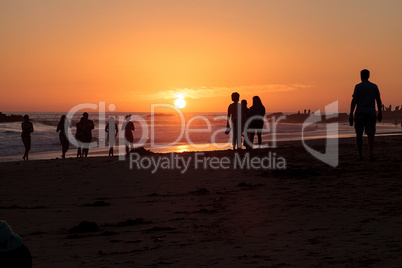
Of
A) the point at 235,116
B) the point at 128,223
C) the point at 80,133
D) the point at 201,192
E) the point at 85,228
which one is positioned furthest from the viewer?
the point at 80,133

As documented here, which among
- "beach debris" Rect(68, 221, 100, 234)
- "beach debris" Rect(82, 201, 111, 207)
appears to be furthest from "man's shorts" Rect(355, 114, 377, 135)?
"beach debris" Rect(68, 221, 100, 234)

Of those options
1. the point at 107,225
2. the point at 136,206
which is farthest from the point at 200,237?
the point at 136,206

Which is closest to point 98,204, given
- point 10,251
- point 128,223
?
point 128,223

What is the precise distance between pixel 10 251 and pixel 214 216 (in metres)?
3.94

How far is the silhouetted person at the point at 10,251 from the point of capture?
8.47 feet

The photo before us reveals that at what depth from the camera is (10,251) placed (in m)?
2.61

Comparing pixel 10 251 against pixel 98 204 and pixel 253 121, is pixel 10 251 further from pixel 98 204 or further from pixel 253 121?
pixel 253 121

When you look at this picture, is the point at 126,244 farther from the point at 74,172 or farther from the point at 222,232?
the point at 74,172

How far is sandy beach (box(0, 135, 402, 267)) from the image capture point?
435cm

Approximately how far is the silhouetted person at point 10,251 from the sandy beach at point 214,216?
5.35 ft

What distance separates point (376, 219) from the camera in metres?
5.46

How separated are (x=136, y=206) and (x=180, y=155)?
7528 millimetres

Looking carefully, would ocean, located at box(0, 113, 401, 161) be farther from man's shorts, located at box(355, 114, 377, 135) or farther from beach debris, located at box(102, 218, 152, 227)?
beach debris, located at box(102, 218, 152, 227)

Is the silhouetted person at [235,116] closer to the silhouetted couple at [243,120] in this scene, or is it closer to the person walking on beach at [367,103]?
the silhouetted couple at [243,120]
